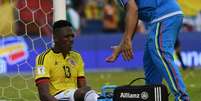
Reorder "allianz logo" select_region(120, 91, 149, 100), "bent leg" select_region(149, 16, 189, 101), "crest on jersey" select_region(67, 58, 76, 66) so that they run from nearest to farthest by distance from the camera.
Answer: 1. "allianz logo" select_region(120, 91, 149, 100)
2. "bent leg" select_region(149, 16, 189, 101)
3. "crest on jersey" select_region(67, 58, 76, 66)

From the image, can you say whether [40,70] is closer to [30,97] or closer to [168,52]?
[168,52]

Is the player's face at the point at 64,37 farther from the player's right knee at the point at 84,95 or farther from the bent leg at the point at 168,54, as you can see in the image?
the bent leg at the point at 168,54

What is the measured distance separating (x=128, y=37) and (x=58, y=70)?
2.66 ft

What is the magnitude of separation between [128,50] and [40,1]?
3.98 metres

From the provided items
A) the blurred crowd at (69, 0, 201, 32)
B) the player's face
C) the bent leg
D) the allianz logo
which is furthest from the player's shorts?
the blurred crowd at (69, 0, 201, 32)

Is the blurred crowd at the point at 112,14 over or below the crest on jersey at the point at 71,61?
over

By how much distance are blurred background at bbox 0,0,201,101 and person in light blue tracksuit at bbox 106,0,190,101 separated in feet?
7.45

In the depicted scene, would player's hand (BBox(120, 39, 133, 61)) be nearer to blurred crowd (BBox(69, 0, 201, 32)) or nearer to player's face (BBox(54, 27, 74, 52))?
player's face (BBox(54, 27, 74, 52))

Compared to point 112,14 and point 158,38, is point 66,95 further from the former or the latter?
point 112,14

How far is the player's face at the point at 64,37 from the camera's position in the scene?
753cm

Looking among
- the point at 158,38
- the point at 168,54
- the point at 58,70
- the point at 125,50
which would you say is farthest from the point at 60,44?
the point at 168,54

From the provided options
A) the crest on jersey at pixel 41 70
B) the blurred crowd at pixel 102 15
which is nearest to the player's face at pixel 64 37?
the crest on jersey at pixel 41 70

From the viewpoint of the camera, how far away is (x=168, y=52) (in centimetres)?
762

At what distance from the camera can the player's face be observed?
753 centimetres
